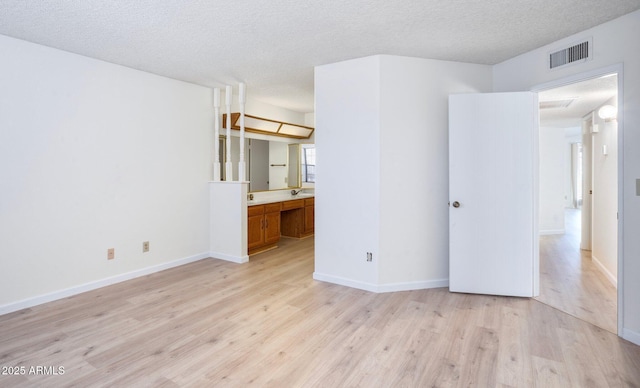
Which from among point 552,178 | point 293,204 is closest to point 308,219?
point 293,204

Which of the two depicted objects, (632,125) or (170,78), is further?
(170,78)

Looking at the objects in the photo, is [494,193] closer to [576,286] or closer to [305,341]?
[576,286]

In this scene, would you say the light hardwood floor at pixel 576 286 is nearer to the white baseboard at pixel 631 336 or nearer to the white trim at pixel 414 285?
the white baseboard at pixel 631 336

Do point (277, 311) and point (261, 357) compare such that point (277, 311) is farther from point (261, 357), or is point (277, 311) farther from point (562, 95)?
point (562, 95)

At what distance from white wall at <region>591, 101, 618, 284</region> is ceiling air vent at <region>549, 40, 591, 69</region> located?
1299 millimetres

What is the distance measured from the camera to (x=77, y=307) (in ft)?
9.61

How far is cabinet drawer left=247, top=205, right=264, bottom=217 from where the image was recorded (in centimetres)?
454

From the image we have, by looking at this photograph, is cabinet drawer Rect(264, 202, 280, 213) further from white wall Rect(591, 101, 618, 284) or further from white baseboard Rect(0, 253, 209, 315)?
white wall Rect(591, 101, 618, 284)

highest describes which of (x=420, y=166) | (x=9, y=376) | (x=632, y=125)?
(x=632, y=125)

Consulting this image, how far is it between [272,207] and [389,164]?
2.29 meters

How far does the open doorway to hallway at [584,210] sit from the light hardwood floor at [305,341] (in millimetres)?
541

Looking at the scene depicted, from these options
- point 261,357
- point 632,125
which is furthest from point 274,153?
point 632,125

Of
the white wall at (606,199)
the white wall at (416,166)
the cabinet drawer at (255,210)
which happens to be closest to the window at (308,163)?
the cabinet drawer at (255,210)

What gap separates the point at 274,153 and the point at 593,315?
15.5 ft
